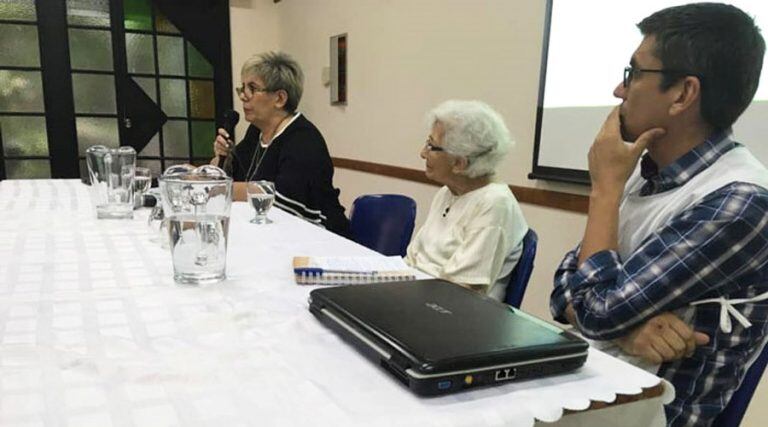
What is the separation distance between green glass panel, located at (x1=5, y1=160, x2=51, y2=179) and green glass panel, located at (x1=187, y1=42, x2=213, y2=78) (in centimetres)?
145

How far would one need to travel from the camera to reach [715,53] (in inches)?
36.0

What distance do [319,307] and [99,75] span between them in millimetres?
4580

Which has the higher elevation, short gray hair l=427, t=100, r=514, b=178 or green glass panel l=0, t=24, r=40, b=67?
green glass panel l=0, t=24, r=40, b=67

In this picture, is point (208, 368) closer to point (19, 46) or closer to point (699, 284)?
point (699, 284)

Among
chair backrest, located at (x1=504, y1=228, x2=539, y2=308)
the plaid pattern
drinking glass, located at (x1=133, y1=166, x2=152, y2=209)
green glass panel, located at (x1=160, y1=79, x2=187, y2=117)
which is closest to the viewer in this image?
the plaid pattern

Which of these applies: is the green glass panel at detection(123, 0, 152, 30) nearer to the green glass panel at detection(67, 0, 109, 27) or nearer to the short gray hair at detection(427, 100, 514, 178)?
the green glass panel at detection(67, 0, 109, 27)

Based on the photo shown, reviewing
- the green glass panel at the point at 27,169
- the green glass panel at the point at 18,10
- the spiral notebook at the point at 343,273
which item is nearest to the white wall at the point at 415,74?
the spiral notebook at the point at 343,273

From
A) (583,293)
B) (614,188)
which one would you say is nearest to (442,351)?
(583,293)

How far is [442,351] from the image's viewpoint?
58 centimetres

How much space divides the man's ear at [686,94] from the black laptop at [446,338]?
1.76 feet

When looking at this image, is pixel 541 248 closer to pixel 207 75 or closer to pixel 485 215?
pixel 485 215

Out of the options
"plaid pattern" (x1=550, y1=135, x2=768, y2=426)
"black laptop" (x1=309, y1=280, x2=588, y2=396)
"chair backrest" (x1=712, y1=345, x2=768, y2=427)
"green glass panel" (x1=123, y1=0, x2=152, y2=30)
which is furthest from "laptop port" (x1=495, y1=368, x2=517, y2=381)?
"green glass panel" (x1=123, y1=0, x2=152, y2=30)

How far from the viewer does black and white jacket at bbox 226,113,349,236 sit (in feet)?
6.75

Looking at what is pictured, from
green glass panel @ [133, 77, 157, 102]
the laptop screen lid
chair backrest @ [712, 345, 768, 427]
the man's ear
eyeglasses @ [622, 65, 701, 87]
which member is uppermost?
green glass panel @ [133, 77, 157, 102]
